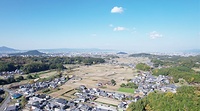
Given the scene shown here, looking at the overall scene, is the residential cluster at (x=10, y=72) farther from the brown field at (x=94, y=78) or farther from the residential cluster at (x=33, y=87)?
the residential cluster at (x=33, y=87)

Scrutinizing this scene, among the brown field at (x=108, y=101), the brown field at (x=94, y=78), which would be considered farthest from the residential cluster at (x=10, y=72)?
the brown field at (x=108, y=101)

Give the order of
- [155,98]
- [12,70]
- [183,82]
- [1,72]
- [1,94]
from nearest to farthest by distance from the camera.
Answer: [155,98], [1,94], [183,82], [1,72], [12,70]

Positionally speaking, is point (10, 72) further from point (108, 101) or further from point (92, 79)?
point (108, 101)

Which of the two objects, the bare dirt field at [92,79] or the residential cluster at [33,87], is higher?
the residential cluster at [33,87]

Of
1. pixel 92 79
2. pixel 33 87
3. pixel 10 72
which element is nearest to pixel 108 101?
pixel 33 87

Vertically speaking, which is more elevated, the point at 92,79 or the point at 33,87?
the point at 33,87

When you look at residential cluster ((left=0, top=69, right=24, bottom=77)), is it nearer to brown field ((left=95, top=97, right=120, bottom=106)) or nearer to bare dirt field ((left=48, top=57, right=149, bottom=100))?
bare dirt field ((left=48, top=57, right=149, bottom=100))

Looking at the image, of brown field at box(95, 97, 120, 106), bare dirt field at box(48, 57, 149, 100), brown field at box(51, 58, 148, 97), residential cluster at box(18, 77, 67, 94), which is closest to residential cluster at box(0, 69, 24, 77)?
bare dirt field at box(48, 57, 149, 100)

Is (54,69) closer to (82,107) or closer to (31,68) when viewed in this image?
(31,68)

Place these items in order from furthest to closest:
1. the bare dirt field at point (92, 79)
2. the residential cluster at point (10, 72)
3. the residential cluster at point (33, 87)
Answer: the residential cluster at point (10, 72) < the bare dirt field at point (92, 79) < the residential cluster at point (33, 87)

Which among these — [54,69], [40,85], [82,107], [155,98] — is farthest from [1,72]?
[155,98]

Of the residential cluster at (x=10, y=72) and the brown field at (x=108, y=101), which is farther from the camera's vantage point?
the residential cluster at (x=10, y=72)
